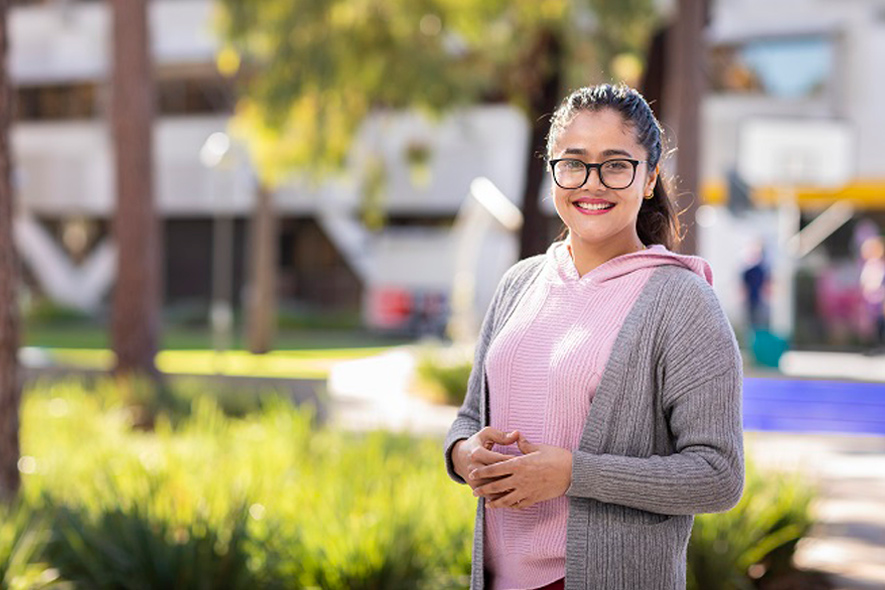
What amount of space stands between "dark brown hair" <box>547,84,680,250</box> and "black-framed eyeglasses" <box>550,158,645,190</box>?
64 millimetres

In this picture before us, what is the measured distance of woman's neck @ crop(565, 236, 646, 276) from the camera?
8.80 feet

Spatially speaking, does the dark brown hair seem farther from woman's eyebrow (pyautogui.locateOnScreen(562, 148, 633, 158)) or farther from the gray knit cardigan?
the gray knit cardigan

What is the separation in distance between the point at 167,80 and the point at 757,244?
2267 centimetres

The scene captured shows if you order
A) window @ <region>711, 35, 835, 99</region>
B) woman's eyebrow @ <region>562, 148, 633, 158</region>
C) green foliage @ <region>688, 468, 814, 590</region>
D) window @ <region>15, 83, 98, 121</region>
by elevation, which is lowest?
green foliage @ <region>688, 468, 814, 590</region>

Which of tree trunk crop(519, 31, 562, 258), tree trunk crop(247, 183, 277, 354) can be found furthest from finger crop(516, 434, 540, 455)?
tree trunk crop(247, 183, 277, 354)

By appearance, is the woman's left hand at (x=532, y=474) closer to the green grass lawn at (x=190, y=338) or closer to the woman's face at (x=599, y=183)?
the woman's face at (x=599, y=183)

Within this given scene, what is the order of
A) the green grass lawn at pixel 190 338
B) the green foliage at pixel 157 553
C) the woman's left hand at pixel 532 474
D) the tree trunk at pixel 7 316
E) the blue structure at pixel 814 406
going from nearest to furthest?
the woman's left hand at pixel 532 474
the green foliage at pixel 157 553
the tree trunk at pixel 7 316
the blue structure at pixel 814 406
the green grass lawn at pixel 190 338

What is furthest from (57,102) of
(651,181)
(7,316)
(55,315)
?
(651,181)

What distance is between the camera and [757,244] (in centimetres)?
2373

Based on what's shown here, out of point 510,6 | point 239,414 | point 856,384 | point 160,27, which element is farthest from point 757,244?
point 160,27

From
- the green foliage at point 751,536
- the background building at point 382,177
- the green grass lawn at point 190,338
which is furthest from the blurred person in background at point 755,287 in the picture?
the green foliage at point 751,536

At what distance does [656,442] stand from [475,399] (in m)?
0.48

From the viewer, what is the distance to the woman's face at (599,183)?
8.54 ft

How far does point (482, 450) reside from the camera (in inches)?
98.0
